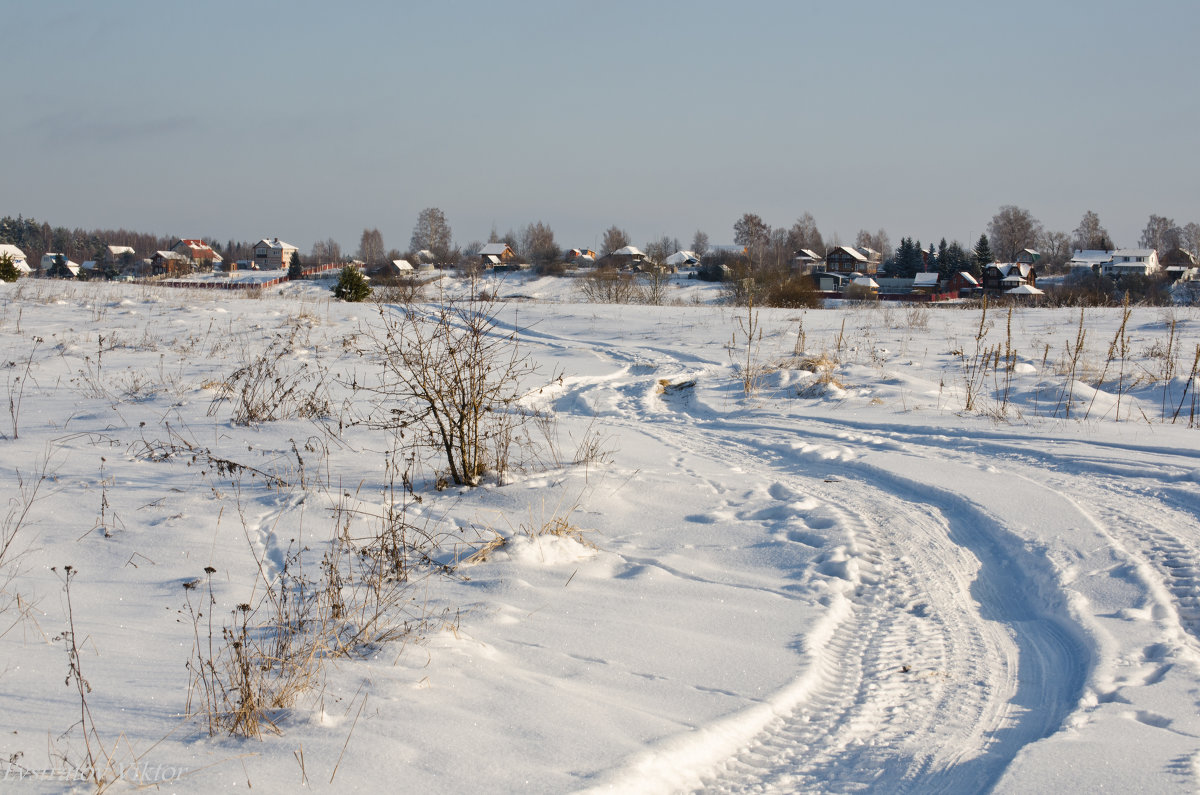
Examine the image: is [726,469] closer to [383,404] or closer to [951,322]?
[383,404]

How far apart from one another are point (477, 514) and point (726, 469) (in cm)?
248

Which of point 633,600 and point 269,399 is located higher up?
point 269,399

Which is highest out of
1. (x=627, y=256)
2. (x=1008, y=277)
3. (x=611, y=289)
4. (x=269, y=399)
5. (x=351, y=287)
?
(x=627, y=256)

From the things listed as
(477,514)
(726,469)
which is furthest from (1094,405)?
(477,514)

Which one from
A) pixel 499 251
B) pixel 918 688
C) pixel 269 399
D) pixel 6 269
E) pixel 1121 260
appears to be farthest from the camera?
pixel 499 251

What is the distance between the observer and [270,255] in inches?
4712

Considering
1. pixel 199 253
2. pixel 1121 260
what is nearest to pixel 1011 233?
pixel 1121 260

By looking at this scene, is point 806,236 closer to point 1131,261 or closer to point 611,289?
point 1131,261

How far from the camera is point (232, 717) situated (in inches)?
96.1

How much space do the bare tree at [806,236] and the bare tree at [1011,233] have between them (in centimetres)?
3428

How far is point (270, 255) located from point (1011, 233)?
4289 inches

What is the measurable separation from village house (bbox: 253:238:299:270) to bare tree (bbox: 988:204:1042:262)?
4113 inches

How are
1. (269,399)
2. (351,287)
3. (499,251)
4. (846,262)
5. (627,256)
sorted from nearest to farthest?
(269,399)
(351,287)
(627,256)
(846,262)
(499,251)

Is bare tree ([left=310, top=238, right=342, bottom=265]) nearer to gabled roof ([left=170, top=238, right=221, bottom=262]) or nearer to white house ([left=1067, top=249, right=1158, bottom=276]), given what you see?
gabled roof ([left=170, top=238, right=221, bottom=262])
